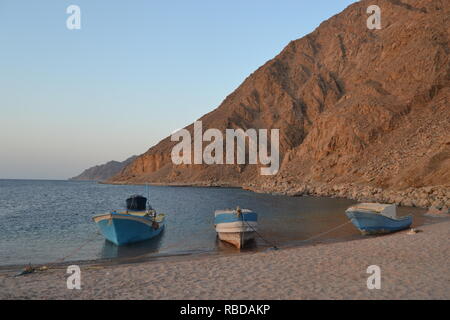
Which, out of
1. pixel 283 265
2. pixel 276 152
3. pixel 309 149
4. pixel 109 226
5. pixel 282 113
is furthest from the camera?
pixel 282 113

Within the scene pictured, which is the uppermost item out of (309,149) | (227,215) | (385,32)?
(385,32)

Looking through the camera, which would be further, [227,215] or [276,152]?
[276,152]

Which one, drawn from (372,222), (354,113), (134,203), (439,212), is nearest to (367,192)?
(439,212)

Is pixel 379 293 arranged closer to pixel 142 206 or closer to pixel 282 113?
pixel 142 206

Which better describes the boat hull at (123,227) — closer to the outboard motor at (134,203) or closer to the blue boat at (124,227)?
the blue boat at (124,227)

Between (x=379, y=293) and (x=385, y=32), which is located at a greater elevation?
(x=385, y=32)

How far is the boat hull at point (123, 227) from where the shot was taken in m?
18.0

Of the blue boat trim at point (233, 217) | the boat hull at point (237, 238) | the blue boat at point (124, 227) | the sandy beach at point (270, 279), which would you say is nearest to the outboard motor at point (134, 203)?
the blue boat at point (124, 227)

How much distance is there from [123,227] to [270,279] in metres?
10.5

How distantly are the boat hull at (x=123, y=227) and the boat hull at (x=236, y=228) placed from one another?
373cm
